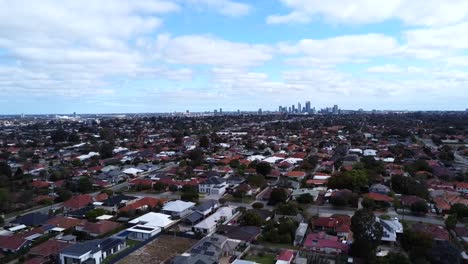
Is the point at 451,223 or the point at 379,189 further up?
the point at 379,189

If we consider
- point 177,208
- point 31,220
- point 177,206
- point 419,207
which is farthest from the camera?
point 177,206

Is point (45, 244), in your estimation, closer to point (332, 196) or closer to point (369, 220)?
point (369, 220)

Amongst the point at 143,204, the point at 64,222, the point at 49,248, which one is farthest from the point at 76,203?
the point at 49,248

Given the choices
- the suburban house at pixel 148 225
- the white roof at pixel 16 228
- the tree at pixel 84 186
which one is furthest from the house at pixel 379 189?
the white roof at pixel 16 228

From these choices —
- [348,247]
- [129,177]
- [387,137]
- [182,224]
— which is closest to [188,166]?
[129,177]

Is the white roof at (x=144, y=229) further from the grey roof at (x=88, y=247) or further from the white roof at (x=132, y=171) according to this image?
the white roof at (x=132, y=171)

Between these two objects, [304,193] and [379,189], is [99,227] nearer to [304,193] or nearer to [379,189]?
[304,193]
